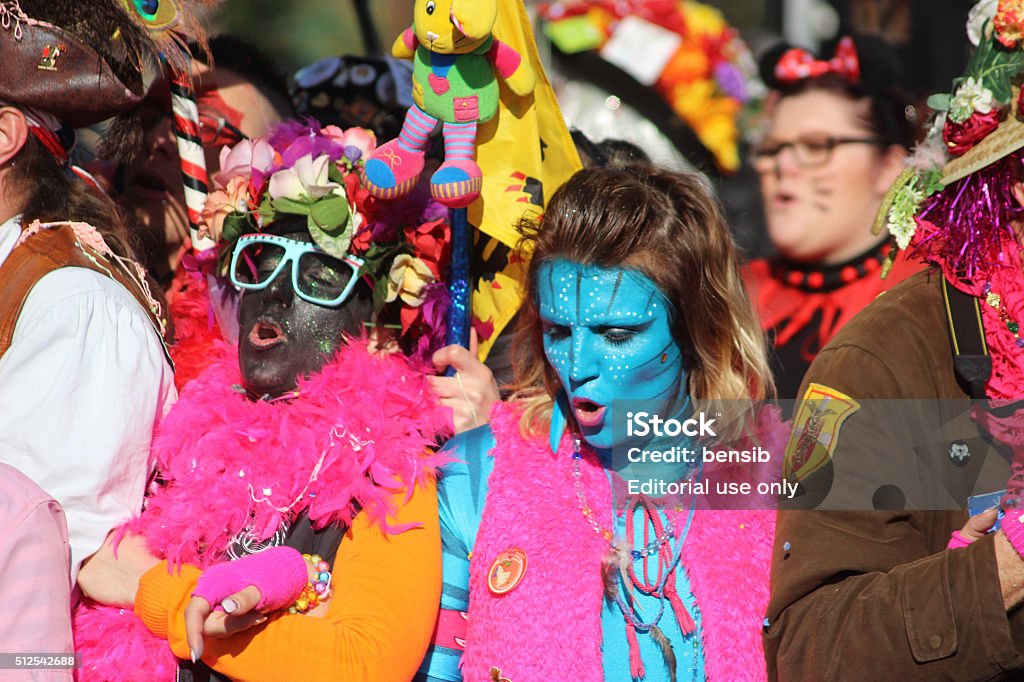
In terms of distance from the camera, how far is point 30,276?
270 cm

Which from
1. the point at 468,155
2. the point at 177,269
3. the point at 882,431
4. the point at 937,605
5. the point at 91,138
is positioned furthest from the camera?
the point at 91,138

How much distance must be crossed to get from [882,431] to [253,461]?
54.7 inches

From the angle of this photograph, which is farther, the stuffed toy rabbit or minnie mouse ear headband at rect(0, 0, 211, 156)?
minnie mouse ear headband at rect(0, 0, 211, 156)

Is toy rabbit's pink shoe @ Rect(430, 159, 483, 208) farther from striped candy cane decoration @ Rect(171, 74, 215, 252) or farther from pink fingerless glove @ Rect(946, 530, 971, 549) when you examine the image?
pink fingerless glove @ Rect(946, 530, 971, 549)

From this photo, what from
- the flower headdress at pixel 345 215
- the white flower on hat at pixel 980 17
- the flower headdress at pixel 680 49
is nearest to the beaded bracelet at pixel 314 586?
the flower headdress at pixel 345 215

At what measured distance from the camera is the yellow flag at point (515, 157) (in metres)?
3.00

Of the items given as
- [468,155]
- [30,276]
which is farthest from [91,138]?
[468,155]

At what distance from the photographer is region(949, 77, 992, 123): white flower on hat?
8.41ft

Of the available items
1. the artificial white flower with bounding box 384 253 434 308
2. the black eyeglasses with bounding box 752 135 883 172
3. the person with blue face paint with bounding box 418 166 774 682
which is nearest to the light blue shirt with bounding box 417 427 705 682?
the person with blue face paint with bounding box 418 166 774 682

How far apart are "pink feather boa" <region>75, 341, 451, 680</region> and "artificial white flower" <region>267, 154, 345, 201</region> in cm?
38

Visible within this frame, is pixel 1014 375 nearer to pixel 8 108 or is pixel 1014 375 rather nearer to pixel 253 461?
pixel 253 461

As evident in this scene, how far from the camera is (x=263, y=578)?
Answer: 2.33 m

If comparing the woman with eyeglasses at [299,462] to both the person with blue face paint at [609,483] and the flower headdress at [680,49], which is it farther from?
the flower headdress at [680,49]

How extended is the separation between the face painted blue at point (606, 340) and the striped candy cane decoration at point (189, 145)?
1.25 meters
